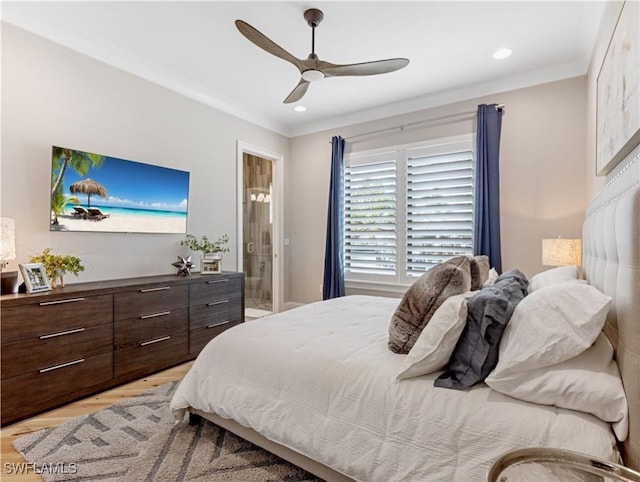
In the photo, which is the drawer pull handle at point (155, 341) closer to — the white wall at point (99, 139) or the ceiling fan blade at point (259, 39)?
the white wall at point (99, 139)

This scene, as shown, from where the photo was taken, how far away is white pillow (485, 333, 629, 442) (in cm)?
108

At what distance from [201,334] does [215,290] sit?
1.49 feet

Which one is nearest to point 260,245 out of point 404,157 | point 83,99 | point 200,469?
point 404,157

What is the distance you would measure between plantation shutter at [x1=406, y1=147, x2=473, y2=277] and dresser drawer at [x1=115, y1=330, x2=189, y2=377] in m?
→ 2.67

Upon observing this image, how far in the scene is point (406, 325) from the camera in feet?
5.44

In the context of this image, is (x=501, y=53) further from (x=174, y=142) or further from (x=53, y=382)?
(x=53, y=382)

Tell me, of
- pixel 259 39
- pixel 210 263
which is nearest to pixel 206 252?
pixel 210 263

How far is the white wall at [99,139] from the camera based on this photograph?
258cm

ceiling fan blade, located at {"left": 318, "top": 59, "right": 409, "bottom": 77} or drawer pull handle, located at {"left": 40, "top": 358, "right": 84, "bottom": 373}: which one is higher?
ceiling fan blade, located at {"left": 318, "top": 59, "right": 409, "bottom": 77}

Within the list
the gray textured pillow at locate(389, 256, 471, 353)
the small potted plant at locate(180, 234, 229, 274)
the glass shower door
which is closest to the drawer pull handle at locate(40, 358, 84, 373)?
the small potted plant at locate(180, 234, 229, 274)

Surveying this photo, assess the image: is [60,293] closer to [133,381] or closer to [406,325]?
[133,381]

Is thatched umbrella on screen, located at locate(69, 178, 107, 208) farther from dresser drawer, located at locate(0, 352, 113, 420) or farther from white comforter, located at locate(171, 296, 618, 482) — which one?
white comforter, located at locate(171, 296, 618, 482)

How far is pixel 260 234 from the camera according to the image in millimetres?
5551

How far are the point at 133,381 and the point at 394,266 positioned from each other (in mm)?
3017
